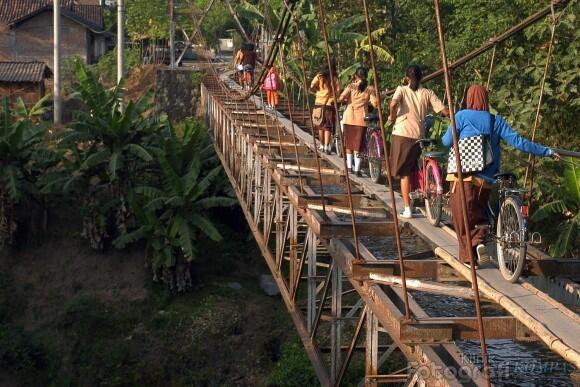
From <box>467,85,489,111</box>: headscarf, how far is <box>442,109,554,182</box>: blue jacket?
0.10 feet

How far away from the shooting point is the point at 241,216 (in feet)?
69.2

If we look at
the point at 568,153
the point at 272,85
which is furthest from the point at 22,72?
the point at 568,153

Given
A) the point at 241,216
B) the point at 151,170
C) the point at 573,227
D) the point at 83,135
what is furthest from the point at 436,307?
the point at 241,216

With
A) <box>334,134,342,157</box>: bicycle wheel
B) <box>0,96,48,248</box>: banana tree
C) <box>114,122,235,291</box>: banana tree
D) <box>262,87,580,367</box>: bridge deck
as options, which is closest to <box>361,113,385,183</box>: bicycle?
<box>334,134,342,157</box>: bicycle wheel

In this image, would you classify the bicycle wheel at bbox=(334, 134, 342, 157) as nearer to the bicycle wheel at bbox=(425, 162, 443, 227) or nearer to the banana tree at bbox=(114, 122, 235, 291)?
the bicycle wheel at bbox=(425, 162, 443, 227)

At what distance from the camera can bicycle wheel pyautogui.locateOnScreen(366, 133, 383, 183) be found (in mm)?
8672

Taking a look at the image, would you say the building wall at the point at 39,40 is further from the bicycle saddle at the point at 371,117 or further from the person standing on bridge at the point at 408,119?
the person standing on bridge at the point at 408,119

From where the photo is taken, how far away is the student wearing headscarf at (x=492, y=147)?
526 cm

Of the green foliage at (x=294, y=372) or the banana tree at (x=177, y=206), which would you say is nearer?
the green foliage at (x=294, y=372)

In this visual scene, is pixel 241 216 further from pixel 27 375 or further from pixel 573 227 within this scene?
pixel 573 227

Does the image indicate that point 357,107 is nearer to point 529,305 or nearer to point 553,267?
point 553,267

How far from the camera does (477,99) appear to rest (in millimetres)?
5266

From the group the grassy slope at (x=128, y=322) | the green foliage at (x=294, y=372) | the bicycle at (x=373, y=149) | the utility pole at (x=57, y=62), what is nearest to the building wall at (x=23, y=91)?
the utility pole at (x=57, y=62)

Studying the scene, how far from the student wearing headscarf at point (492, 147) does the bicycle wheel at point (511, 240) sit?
14 centimetres
